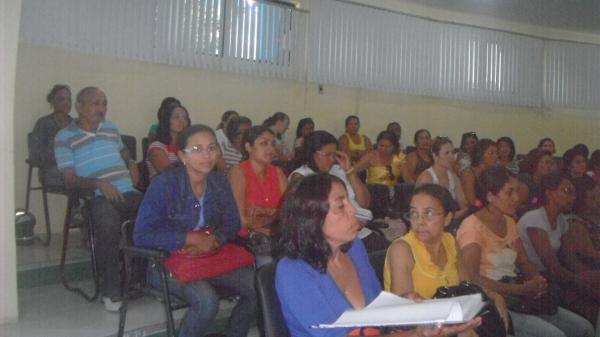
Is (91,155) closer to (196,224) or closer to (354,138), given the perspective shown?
(196,224)

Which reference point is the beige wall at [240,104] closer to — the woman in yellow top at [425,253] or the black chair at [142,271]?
the black chair at [142,271]

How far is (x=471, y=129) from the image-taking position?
8.87 m

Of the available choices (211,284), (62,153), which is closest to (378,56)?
(62,153)

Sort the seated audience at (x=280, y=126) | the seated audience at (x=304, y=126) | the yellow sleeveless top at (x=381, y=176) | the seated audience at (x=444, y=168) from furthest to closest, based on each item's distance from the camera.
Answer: the seated audience at (x=304, y=126)
the seated audience at (x=280, y=126)
the yellow sleeveless top at (x=381, y=176)
the seated audience at (x=444, y=168)

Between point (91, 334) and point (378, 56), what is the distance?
5.58 metres

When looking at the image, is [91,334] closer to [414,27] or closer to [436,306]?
[436,306]

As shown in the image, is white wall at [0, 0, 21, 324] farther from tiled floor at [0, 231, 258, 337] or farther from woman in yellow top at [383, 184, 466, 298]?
woman in yellow top at [383, 184, 466, 298]

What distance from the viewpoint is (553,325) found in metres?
3.03

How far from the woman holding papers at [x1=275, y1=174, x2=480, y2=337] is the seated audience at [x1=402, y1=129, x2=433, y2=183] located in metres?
4.03

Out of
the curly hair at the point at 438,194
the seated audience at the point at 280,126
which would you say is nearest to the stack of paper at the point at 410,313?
the curly hair at the point at 438,194

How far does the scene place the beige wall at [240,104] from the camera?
512 centimetres

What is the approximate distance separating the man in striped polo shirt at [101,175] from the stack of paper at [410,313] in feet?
7.26

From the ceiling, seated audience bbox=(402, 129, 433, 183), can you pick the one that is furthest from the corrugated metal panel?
seated audience bbox=(402, 129, 433, 183)

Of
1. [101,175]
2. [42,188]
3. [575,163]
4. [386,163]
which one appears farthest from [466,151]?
[42,188]
